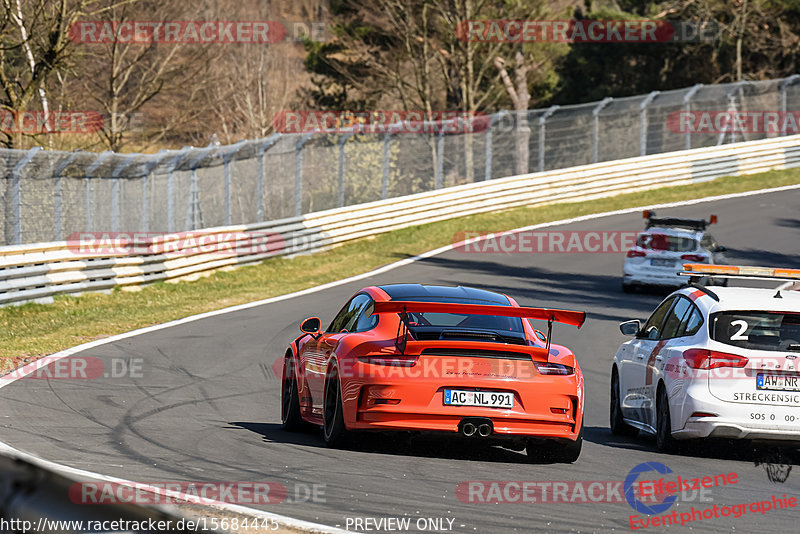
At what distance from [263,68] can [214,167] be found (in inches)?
1097

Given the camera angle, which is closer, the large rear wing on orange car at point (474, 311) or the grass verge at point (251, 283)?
the large rear wing on orange car at point (474, 311)

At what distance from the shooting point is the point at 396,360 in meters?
8.38

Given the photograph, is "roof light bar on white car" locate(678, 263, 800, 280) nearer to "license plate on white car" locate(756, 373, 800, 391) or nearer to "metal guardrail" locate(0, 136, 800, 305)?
"license plate on white car" locate(756, 373, 800, 391)

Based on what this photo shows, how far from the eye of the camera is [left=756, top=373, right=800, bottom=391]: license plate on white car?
9.12 m

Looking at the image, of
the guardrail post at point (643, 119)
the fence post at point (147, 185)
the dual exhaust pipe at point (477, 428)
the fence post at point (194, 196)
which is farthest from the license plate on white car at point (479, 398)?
the guardrail post at point (643, 119)

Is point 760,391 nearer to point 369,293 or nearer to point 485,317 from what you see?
point 485,317

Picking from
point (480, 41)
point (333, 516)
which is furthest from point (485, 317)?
point (480, 41)

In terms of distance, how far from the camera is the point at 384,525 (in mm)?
5980

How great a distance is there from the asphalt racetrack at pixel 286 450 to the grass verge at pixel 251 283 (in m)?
1.18

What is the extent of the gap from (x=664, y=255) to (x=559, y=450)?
1513cm

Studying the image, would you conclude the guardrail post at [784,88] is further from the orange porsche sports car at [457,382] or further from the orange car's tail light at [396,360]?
the orange car's tail light at [396,360]

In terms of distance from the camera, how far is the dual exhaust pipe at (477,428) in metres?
8.26

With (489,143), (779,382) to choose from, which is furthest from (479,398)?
(489,143)

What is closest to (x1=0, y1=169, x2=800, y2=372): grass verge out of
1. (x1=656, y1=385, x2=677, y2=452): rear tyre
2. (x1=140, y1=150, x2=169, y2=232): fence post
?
(x1=140, y1=150, x2=169, y2=232): fence post
